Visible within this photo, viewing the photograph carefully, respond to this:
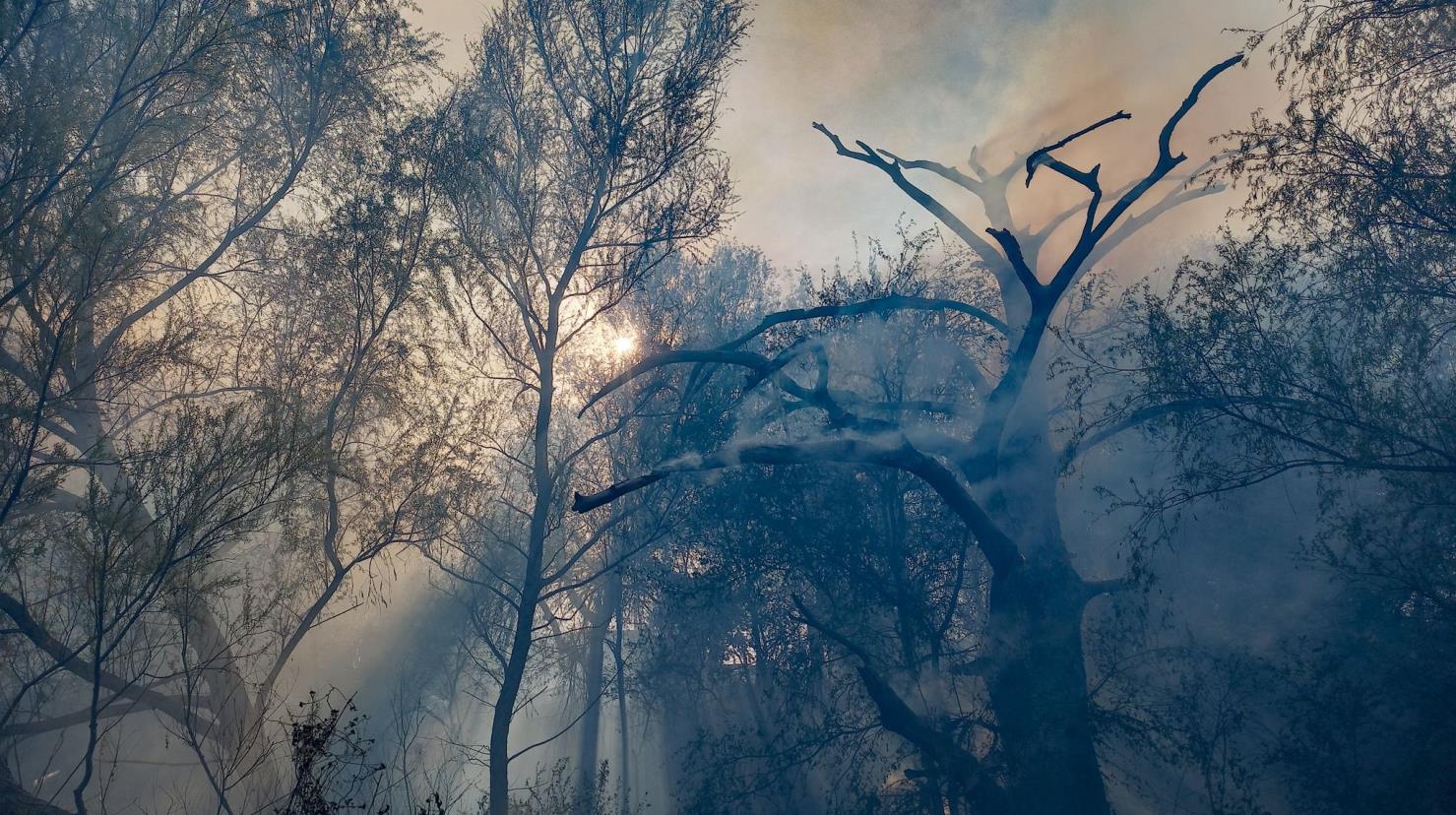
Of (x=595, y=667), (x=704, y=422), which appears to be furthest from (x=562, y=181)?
(x=595, y=667)

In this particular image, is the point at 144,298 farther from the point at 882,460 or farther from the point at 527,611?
the point at 882,460

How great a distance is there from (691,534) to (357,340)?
5.51 m

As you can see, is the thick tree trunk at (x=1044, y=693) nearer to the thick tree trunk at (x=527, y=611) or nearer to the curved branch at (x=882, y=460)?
the curved branch at (x=882, y=460)

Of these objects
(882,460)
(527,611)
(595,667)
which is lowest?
(527,611)

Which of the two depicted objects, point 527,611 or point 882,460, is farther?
point 527,611

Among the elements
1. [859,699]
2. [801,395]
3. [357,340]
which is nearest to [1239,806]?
[859,699]

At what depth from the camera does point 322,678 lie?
2575 cm

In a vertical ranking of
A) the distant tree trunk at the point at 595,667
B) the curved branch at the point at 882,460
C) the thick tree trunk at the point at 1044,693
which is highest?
the distant tree trunk at the point at 595,667

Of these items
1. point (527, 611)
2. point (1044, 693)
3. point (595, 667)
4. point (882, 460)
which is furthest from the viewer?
point (595, 667)

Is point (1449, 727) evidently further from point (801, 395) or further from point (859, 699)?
point (801, 395)

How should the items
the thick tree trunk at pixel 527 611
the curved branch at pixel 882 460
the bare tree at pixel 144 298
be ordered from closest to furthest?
the bare tree at pixel 144 298 < the curved branch at pixel 882 460 < the thick tree trunk at pixel 527 611

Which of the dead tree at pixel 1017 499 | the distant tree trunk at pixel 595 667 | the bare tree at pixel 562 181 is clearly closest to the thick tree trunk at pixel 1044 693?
the dead tree at pixel 1017 499

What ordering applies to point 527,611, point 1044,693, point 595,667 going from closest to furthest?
point 1044,693 → point 527,611 → point 595,667

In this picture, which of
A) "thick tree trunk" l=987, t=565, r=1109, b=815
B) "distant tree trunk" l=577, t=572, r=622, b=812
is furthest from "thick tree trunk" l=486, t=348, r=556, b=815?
"distant tree trunk" l=577, t=572, r=622, b=812
